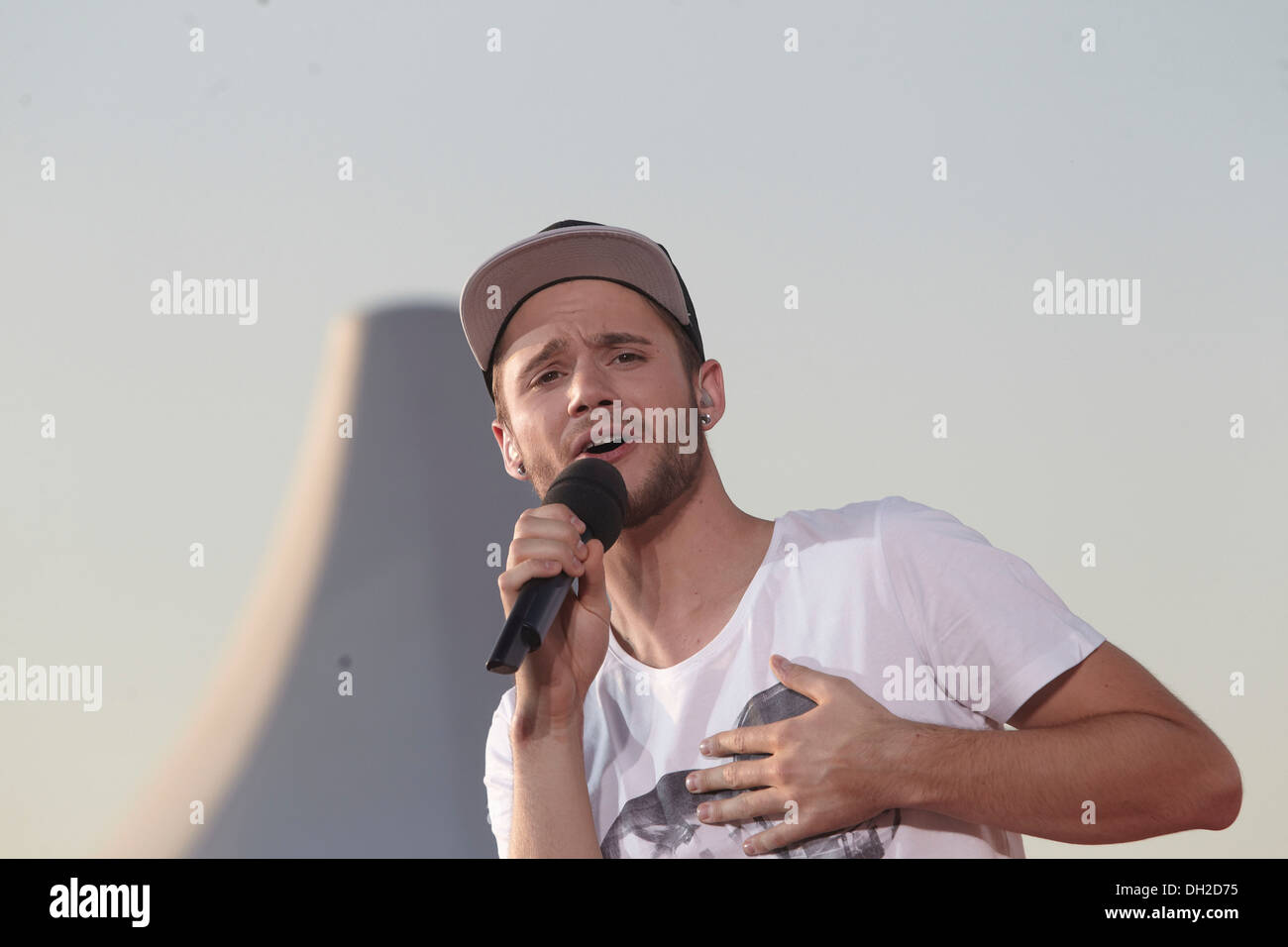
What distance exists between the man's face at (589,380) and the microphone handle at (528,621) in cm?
28

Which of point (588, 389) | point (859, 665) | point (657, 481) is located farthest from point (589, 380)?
point (859, 665)

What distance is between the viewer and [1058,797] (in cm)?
101

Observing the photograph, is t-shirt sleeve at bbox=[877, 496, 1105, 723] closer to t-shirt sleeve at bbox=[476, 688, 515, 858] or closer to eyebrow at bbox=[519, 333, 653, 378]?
eyebrow at bbox=[519, 333, 653, 378]

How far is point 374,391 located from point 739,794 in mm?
1374

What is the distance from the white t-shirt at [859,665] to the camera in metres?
1.10

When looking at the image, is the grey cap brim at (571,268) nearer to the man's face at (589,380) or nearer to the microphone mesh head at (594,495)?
the man's face at (589,380)

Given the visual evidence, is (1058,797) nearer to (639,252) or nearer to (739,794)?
(739,794)

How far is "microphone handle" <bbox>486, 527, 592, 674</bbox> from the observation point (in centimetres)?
89

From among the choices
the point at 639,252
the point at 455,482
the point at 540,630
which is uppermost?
the point at 639,252

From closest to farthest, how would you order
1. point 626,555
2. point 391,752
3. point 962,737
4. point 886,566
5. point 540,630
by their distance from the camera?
point 540,630 < point 962,737 < point 886,566 < point 626,555 < point 391,752

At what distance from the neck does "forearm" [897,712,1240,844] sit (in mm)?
325

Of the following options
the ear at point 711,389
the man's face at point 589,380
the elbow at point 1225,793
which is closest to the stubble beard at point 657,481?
the man's face at point 589,380

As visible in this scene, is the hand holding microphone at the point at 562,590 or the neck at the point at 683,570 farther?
the neck at the point at 683,570
